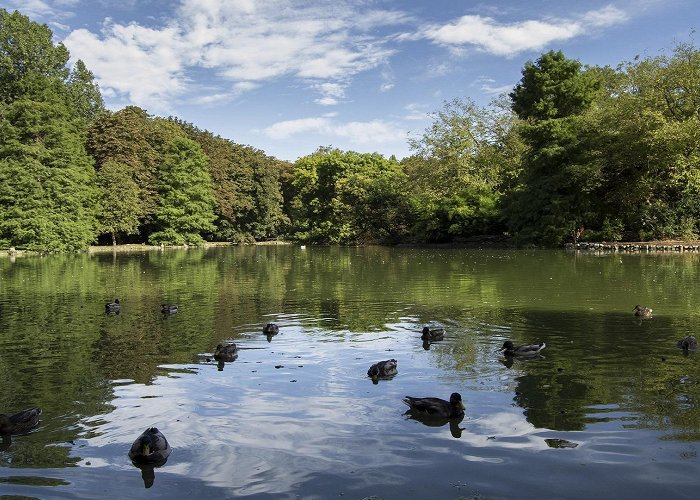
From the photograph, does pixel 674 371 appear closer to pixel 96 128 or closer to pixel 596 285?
pixel 596 285

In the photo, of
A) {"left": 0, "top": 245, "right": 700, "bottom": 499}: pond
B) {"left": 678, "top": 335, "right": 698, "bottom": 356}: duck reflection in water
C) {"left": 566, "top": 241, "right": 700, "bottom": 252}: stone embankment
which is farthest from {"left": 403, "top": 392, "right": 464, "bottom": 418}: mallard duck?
{"left": 566, "top": 241, "right": 700, "bottom": 252}: stone embankment

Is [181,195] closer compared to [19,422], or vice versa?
[19,422]

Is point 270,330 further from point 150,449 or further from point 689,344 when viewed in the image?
point 689,344

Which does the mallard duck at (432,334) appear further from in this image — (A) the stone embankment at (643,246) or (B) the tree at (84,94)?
(B) the tree at (84,94)

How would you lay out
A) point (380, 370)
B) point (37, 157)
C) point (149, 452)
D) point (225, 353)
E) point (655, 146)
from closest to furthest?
point (149, 452)
point (380, 370)
point (225, 353)
point (655, 146)
point (37, 157)

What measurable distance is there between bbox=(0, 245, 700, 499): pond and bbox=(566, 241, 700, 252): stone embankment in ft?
83.1

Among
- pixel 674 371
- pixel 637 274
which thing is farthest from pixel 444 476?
pixel 637 274

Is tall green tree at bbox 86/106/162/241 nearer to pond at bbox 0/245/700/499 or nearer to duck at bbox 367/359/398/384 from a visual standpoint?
pond at bbox 0/245/700/499

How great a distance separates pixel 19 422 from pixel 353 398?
422 centimetres

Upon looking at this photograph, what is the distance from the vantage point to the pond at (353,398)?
222 inches

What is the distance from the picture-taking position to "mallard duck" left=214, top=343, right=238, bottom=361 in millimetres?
10547

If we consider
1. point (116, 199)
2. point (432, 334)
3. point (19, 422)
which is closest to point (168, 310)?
point (432, 334)

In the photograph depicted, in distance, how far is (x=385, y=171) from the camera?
73438 millimetres

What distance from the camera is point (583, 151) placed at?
45.6 meters
